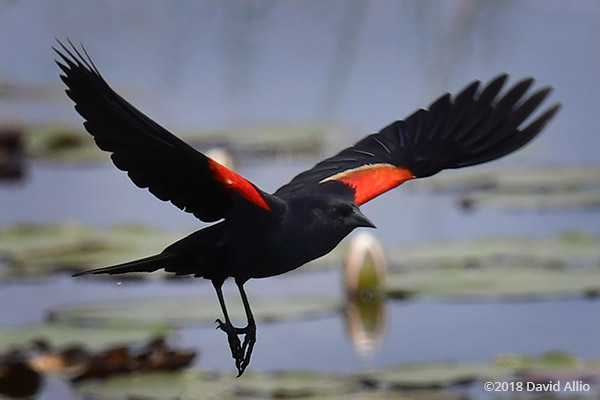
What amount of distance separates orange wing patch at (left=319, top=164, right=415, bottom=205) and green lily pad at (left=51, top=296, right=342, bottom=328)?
1.63m

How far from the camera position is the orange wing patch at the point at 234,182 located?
2.25m

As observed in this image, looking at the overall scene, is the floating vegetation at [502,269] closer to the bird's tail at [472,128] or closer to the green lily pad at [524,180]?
the green lily pad at [524,180]

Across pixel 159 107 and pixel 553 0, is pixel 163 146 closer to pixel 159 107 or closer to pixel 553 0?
pixel 159 107

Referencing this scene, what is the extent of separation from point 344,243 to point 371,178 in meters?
2.68

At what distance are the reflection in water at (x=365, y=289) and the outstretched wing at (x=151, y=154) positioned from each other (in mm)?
2310

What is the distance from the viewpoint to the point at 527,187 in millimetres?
6047

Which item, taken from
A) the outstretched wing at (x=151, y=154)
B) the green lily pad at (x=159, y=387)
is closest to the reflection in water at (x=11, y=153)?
the green lily pad at (x=159, y=387)

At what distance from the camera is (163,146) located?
2250 millimetres

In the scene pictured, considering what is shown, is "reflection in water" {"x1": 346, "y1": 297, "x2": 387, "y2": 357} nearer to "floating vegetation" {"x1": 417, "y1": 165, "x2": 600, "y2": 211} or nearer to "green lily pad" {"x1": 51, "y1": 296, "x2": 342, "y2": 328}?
"green lily pad" {"x1": 51, "y1": 296, "x2": 342, "y2": 328}

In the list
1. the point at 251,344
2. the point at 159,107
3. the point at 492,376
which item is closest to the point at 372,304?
the point at 492,376

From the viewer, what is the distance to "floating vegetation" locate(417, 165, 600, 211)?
586 cm

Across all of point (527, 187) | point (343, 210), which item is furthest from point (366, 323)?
point (343, 210)

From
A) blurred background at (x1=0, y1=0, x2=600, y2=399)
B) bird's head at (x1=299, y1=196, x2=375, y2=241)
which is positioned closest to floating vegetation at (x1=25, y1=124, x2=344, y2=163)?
blurred background at (x1=0, y1=0, x2=600, y2=399)

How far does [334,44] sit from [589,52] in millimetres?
1626
